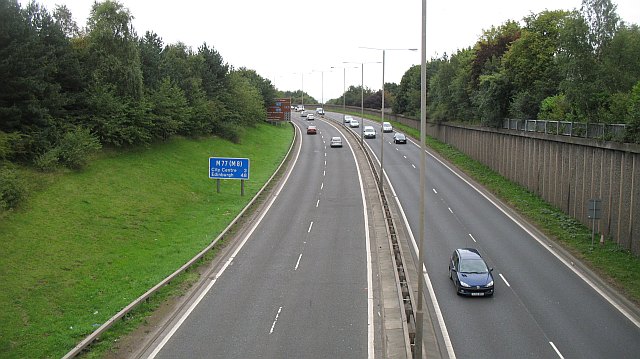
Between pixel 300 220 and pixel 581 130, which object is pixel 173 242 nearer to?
pixel 300 220

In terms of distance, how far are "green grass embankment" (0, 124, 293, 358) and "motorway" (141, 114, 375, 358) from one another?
2755 millimetres

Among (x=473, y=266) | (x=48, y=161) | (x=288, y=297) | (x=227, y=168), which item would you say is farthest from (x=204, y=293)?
(x=227, y=168)

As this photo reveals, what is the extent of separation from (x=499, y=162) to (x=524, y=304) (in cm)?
3157

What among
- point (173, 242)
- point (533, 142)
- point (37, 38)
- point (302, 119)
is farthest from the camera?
point (302, 119)

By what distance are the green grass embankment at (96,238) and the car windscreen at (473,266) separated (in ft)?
41.1

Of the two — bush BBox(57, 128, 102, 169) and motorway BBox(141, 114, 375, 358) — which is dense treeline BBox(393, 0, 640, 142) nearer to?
motorway BBox(141, 114, 375, 358)

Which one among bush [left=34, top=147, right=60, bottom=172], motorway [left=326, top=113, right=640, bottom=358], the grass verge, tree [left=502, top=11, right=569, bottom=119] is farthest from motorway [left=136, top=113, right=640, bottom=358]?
tree [left=502, top=11, right=569, bottom=119]

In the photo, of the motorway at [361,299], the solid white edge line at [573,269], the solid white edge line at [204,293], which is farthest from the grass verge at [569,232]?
the solid white edge line at [204,293]

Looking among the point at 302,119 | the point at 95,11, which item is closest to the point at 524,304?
the point at 95,11

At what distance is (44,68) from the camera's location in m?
34.2

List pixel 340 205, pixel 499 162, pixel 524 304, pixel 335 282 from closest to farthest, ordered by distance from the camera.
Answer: pixel 524 304 < pixel 335 282 < pixel 340 205 < pixel 499 162

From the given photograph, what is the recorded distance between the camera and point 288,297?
844 inches

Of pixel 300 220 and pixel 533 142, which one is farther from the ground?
pixel 533 142

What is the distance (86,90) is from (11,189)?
15953 millimetres
